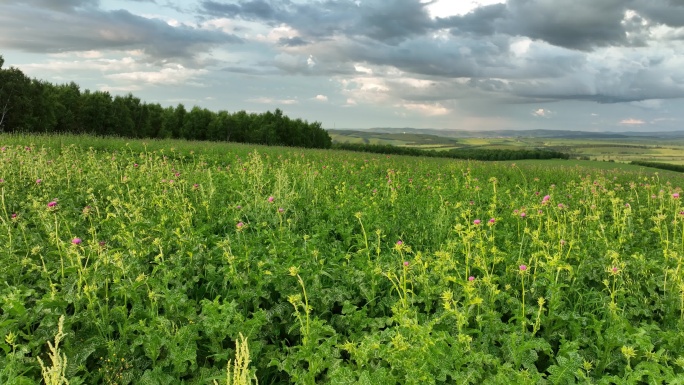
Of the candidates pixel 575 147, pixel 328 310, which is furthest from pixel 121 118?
pixel 575 147

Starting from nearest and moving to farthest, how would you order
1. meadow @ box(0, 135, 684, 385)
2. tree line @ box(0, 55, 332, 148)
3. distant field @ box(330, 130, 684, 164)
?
meadow @ box(0, 135, 684, 385)
tree line @ box(0, 55, 332, 148)
distant field @ box(330, 130, 684, 164)

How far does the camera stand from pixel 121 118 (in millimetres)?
56531

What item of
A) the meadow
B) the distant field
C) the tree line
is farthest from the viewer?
the distant field

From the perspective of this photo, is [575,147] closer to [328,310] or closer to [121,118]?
[121,118]

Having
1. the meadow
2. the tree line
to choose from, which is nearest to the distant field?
the tree line

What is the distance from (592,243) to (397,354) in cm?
422

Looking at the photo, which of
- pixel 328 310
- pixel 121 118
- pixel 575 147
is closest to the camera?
pixel 328 310

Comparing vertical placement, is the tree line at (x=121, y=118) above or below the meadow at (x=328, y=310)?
above

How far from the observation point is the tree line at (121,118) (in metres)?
43.2

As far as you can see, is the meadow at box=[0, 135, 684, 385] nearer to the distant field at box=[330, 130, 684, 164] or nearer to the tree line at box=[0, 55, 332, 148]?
the tree line at box=[0, 55, 332, 148]

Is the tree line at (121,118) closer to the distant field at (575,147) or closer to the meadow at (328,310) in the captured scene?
the distant field at (575,147)

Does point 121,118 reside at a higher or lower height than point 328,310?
higher

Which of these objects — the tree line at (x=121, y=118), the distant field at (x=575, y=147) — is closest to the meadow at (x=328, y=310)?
the tree line at (x=121, y=118)

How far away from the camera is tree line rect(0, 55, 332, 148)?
43188mm
